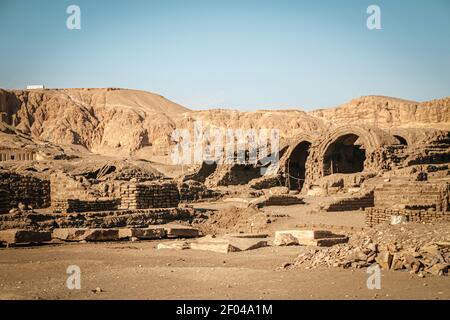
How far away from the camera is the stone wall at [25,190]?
17.7 metres

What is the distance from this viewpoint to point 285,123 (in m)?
82.2

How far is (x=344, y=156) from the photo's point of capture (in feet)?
111

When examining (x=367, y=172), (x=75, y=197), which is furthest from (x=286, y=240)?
(x=367, y=172)

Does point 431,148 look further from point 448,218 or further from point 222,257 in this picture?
point 222,257

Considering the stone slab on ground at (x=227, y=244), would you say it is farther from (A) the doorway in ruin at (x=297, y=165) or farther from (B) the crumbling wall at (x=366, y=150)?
(A) the doorway in ruin at (x=297, y=165)

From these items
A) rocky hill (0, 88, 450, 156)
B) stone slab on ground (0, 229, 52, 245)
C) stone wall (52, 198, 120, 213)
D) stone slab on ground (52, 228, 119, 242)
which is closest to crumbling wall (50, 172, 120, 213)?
stone wall (52, 198, 120, 213)

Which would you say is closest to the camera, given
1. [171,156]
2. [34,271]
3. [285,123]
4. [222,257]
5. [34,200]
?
[34,271]

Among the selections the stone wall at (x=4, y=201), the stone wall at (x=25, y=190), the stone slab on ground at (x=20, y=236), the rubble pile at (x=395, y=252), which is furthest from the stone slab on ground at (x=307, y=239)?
the stone wall at (x=25, y=190)

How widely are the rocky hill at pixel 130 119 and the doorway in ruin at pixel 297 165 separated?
A: 128ft

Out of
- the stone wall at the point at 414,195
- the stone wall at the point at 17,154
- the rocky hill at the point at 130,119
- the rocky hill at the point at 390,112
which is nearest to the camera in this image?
the stone wall at the point at 414,195

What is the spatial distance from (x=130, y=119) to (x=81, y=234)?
73.8 metres

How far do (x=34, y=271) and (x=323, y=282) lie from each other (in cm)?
456

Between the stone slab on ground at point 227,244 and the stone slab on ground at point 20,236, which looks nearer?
the stone slab on ground at point 227,244
